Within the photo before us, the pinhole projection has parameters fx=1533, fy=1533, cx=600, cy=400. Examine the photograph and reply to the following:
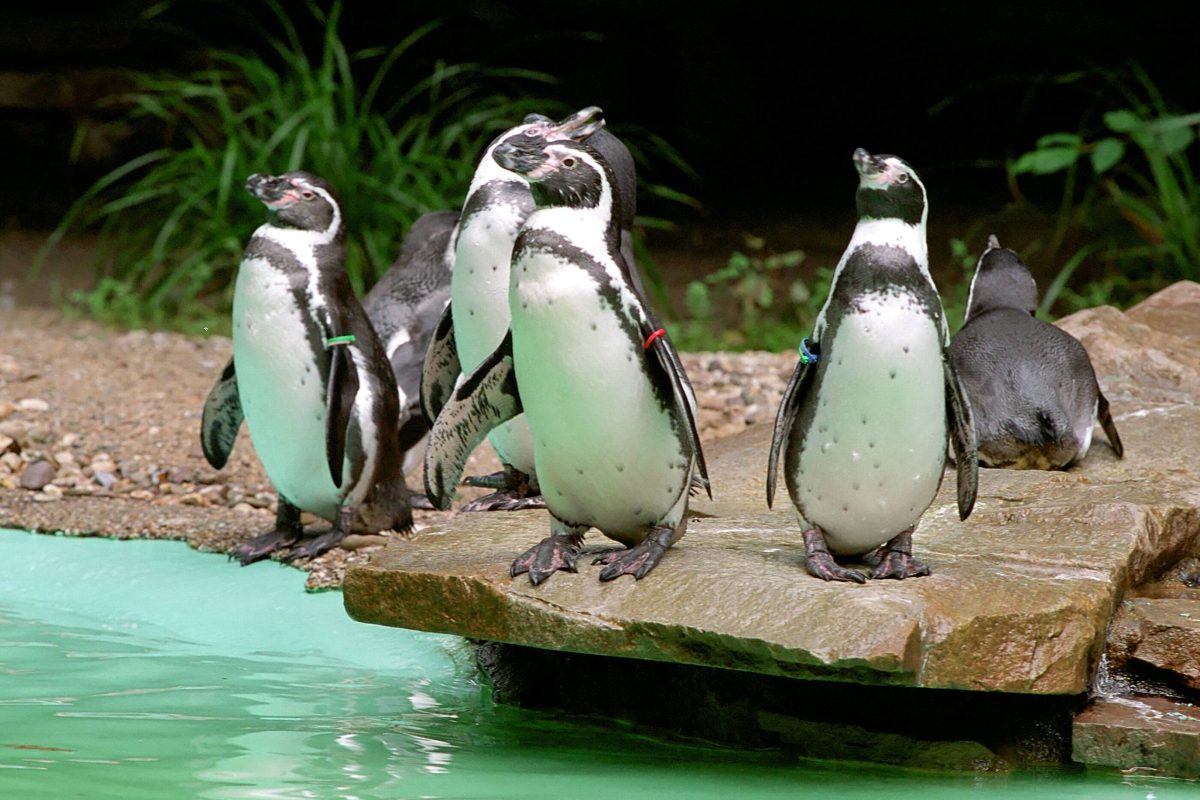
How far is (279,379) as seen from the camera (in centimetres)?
425

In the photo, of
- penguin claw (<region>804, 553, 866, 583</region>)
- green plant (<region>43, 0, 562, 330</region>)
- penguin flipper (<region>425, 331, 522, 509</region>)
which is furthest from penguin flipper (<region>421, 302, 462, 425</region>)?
green plant (<region>43, 0, 562, 330</region>)

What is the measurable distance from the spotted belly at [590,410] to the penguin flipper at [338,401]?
4.00ft

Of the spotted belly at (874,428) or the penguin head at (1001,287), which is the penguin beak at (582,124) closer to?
the spotted belly at (874,428)

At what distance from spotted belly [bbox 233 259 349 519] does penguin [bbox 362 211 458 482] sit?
2.71 ft

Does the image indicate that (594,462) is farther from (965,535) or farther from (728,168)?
(728,168)

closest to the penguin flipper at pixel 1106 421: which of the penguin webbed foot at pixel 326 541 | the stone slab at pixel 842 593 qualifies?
the stone slab at pixel 842 593

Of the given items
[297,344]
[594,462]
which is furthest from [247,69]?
[594,462]

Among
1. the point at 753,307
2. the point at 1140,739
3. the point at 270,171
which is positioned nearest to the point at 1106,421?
the point at 1140,739

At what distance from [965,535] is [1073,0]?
25.2 ft

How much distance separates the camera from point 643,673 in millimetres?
3270

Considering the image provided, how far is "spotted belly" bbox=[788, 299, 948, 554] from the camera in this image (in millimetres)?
2885

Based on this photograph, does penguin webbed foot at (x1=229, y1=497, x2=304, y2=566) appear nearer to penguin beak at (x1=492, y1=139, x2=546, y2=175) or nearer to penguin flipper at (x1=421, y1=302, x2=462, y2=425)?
penguin flipper at (x1=421, y1=302, x2=462, y2=425)

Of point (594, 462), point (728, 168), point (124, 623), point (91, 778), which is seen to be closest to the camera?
point (91, 778)

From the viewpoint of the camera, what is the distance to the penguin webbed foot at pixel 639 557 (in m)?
2.98
